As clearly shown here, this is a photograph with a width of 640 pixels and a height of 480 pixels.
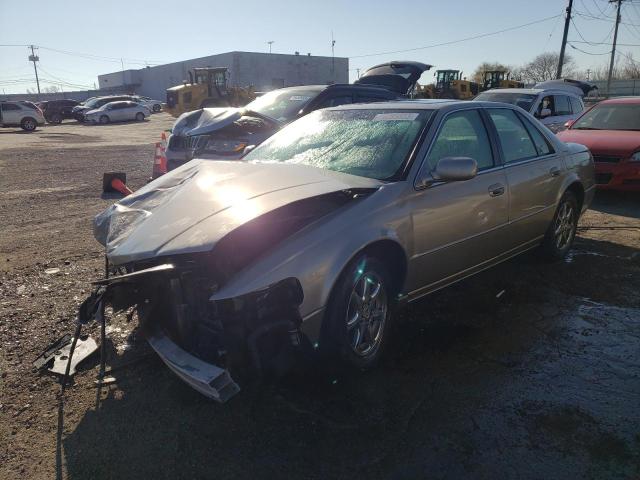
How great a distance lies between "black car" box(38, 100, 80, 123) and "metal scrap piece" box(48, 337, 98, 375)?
39.0 m

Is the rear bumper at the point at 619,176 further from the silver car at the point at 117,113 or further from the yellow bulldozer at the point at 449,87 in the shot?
the silver car at the point at 117,113

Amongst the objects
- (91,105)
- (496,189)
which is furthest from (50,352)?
(91,105)

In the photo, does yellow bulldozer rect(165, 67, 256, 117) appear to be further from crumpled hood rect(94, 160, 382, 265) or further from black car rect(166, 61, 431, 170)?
crumpled hood rect(94, 160, 382, 265)

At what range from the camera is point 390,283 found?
3.28 meters

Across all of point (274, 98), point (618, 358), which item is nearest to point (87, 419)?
point (618, 358)

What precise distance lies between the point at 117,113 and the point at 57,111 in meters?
5.02

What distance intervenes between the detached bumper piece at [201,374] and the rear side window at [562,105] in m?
11.2

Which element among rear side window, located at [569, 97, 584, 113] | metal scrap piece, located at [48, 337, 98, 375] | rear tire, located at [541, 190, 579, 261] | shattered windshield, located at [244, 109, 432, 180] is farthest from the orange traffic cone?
rear side window, located at [569, 97, 584, 113]

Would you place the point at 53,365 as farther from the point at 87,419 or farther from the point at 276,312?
the point at 276,312

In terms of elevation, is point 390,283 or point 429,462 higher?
point 390,283

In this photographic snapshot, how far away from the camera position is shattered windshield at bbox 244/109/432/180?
11.3 feet

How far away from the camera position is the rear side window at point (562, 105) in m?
11.4

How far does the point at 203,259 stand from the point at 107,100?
41.1 m

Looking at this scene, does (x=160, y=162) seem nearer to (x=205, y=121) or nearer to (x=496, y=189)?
(x=205, y=121)
